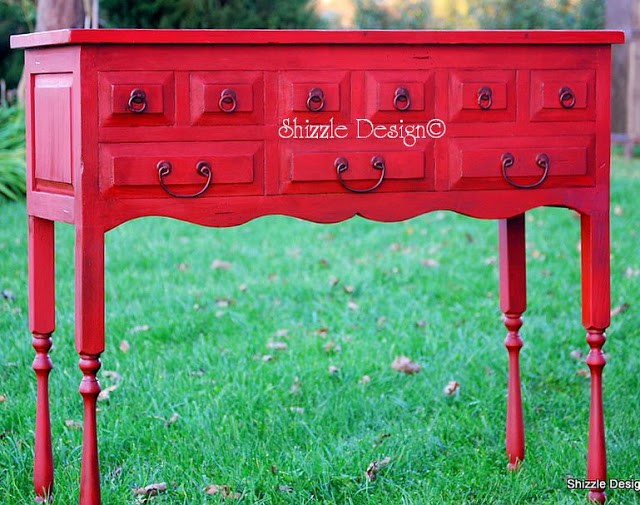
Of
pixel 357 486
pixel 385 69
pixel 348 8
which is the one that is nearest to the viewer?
pixel 385 69

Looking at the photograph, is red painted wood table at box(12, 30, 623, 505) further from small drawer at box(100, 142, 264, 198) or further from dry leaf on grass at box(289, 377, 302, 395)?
dry leaf on grass at box(289, 377, 302, 395)

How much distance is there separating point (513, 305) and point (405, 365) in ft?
3.13

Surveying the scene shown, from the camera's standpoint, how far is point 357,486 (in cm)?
306

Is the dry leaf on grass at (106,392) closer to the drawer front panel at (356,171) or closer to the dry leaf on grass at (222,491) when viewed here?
the dry leaf on grass at (222,491)

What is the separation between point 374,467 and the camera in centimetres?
317

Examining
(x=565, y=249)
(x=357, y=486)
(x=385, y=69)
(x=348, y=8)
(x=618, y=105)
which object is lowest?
(x=357, y=486)

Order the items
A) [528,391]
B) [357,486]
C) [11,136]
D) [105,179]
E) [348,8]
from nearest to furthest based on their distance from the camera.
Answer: [105,179]
[357,486]
[528,391]
[11,136]
[348,8]

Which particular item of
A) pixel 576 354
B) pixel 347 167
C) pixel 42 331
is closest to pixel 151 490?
pixel 42 331

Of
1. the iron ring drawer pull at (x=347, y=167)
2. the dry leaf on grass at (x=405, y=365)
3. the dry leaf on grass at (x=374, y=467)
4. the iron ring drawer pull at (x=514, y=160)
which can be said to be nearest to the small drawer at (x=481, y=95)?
the iron ring drawer pull at (x=514, y=160)

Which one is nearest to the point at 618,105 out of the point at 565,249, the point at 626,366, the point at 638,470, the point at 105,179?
the point at 565,249

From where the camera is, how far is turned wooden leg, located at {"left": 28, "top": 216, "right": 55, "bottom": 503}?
293 cm

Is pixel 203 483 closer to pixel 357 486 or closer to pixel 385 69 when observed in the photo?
pixel 357 486

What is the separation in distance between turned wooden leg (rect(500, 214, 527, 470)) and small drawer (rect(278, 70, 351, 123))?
2.78 ft

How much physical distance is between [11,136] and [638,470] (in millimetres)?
7404
